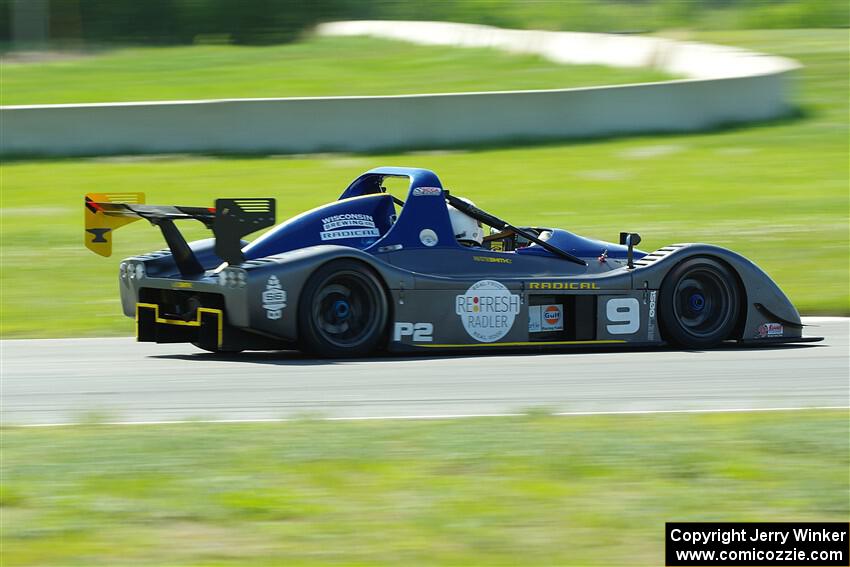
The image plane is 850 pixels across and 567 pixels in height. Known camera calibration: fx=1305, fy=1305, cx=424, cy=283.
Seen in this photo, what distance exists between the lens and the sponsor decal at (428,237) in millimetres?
9516

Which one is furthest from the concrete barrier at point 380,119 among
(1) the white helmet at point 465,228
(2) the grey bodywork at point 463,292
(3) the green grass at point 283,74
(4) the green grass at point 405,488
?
(4) the green grass at point 405,488

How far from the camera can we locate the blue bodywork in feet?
31.0

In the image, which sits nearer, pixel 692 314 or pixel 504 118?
pixel 692 314

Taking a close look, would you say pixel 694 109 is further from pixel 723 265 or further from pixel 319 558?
pixel 319 558

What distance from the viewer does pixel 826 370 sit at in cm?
899

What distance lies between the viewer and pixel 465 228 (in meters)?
9.90

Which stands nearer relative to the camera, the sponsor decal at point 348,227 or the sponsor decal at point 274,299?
the sponsor decal at point 274,299

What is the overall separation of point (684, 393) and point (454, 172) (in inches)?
447

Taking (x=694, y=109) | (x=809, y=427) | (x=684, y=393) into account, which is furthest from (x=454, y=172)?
(x=809, y=427)

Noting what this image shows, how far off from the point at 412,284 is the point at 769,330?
2.90 metres

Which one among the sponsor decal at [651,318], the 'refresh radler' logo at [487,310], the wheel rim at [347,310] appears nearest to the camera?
the wheel rim at [347,310]

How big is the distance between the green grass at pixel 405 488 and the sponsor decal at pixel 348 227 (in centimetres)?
286

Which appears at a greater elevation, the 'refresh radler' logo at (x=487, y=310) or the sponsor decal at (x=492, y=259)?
the sponsor decal at (x=492, y=259)

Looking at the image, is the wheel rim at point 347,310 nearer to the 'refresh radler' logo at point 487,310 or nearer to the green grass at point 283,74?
the 'refresh radler' logo at point 487,310
